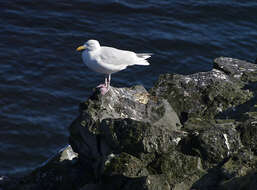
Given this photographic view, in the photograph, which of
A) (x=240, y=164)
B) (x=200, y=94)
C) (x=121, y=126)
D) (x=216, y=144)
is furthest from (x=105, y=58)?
(x=240, y=164)

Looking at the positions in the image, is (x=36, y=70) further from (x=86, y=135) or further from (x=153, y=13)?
(x=86, y=135)

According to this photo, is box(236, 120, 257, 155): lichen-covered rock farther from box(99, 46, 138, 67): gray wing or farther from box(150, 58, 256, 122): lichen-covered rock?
box(99, 46, 138, 67): gray wing

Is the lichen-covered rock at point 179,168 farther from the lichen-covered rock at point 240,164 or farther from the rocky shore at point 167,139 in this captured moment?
the lichen-covered rock at point 240,164

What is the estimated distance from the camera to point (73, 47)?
782 inches

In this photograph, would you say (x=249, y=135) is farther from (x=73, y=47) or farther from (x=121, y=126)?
(x=73, y=47)

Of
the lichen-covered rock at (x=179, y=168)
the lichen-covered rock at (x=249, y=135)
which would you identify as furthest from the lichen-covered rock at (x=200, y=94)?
the lichen-covered rock at (x=179, y=168)

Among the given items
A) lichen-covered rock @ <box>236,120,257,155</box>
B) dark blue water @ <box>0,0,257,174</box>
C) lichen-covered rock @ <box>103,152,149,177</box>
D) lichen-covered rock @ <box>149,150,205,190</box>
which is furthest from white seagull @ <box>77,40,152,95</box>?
dark blue water @ <box>0,0,257,174</box>

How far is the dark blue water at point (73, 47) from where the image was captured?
15930mm

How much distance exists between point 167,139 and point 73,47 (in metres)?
12.1

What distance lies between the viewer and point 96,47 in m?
10.7

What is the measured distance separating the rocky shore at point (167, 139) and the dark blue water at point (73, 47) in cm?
357

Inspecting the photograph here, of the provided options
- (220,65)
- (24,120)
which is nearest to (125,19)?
(24,120)

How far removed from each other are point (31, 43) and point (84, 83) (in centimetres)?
358

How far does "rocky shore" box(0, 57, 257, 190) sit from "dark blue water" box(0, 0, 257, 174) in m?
3.57
